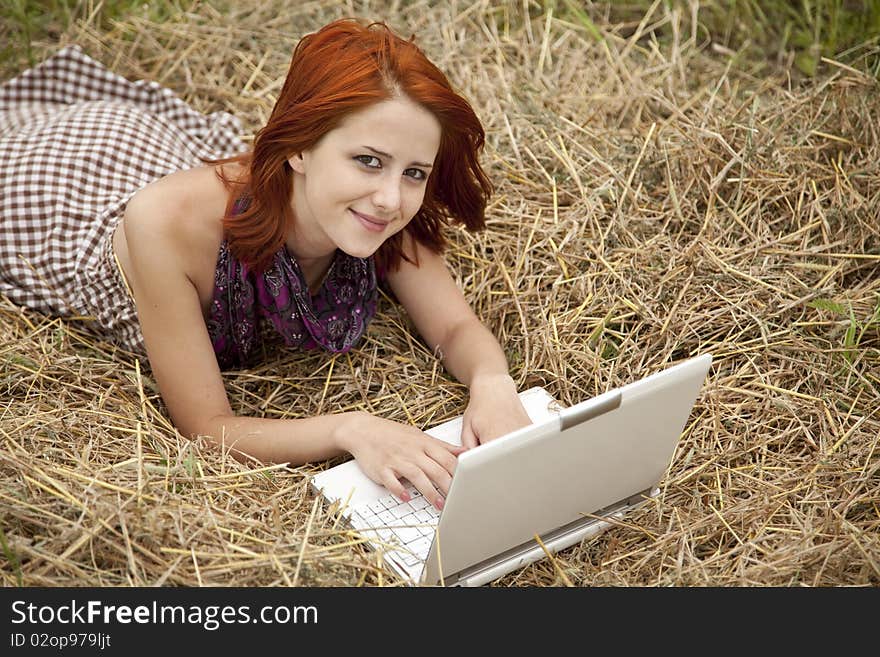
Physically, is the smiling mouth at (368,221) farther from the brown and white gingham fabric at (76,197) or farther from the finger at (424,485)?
the brown and white gingham fabric at (76,197)

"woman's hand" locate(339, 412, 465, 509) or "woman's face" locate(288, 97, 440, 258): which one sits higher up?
"woman's face" locate(288, 97, 440, 258)

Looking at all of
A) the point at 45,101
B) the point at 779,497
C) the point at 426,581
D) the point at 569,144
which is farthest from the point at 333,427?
the point at 45,101

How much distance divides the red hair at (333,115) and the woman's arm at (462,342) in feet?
0.86

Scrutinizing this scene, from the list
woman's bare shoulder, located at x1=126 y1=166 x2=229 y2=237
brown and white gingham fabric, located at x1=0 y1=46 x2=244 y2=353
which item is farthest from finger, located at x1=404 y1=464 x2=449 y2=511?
brown and white gingham fabric, located at x1=0 y1=46 x2=244 y2=353

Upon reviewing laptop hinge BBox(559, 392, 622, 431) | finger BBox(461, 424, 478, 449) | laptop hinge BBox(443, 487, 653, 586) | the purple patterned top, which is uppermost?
laptop hinge BBox(559, 392, 622, 431)

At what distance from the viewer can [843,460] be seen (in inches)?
81.9

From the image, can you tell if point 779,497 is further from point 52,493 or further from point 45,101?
point 45,101

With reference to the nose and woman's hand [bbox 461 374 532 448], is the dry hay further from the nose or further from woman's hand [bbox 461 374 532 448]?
the nose

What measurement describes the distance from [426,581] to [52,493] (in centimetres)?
70

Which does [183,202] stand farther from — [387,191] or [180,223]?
[387,191]

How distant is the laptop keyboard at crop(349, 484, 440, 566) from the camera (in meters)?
1.85

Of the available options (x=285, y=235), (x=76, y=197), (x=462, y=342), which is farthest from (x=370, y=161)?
(x=76, y=197)

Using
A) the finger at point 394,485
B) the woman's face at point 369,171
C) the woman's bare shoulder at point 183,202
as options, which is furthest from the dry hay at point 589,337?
the woman's face at point 369,171

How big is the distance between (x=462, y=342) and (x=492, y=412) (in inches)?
11.6
